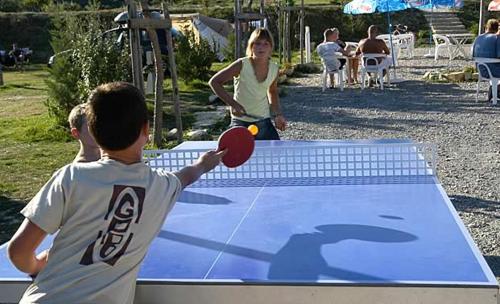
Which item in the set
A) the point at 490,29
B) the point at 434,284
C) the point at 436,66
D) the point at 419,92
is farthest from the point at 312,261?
the point at 436,66

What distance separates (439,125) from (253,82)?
18.9 ft

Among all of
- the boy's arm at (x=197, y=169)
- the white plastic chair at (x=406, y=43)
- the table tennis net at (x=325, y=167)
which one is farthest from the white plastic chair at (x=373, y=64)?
the boy's arm at (x=197, y=169)

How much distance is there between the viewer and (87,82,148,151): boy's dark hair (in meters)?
2.08

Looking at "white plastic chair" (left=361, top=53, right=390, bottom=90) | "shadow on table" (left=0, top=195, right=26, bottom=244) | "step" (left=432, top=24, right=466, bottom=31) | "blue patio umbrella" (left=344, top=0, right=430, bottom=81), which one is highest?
"blue patio umbrella" (left=344, top=0, right=430, bottom=81)

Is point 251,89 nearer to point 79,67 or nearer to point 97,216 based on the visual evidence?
point 97,216

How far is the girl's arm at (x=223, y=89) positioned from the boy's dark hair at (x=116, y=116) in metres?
2.94

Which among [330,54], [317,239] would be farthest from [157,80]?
[330,54]

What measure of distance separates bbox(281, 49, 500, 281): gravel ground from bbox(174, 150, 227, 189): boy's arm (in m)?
2.49

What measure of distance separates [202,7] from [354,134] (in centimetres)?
2792

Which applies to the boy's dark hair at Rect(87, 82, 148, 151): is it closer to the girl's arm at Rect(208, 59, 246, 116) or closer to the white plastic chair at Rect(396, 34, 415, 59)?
the girl's arm at Rect(208, 59, 246, 116)

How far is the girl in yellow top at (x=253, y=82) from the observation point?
16.8 feet

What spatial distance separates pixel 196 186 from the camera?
4.29 m

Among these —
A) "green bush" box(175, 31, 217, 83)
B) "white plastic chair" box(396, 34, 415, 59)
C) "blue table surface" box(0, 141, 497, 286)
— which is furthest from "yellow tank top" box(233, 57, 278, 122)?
"white plastic chair" box(396, 34, 415, 59)

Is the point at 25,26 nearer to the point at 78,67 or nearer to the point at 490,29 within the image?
the point at 78,67
